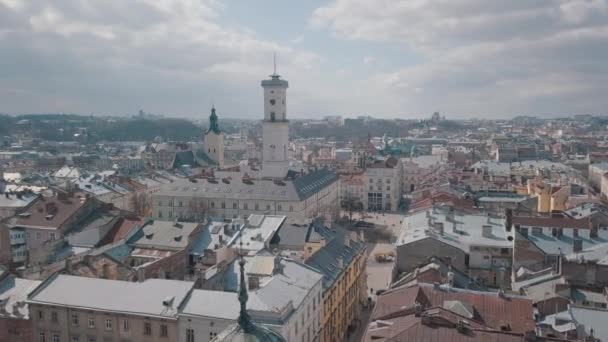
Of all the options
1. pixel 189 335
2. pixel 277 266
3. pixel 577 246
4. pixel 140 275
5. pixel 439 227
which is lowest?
pixel 189 335

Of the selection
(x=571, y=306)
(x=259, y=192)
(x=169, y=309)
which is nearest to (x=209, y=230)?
(x=169, y=309)

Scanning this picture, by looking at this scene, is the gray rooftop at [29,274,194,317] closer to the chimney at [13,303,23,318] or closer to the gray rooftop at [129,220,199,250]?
the chimney at [13,303,23,318]

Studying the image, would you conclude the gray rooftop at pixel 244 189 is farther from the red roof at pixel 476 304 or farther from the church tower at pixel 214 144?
the church tower at pixel 214 144

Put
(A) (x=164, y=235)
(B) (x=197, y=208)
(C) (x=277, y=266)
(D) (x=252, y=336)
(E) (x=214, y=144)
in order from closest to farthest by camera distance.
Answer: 1. (D) (x=252, y=336)
2. (C) (x=277, y=266)
3. (A) (x=164, y=235)
4. (B) (x=197, y=208)
5. (E) (x=214, y=144)

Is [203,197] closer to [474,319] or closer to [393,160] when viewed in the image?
[393,160]

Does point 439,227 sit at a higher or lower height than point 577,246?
higher

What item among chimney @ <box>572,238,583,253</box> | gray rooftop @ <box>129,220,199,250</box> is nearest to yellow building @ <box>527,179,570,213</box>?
chimney @ <box>572,238,583,253</box>

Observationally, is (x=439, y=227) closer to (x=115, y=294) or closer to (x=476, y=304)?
(x=476, y=304)

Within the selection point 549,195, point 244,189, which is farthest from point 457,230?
point 244,189
